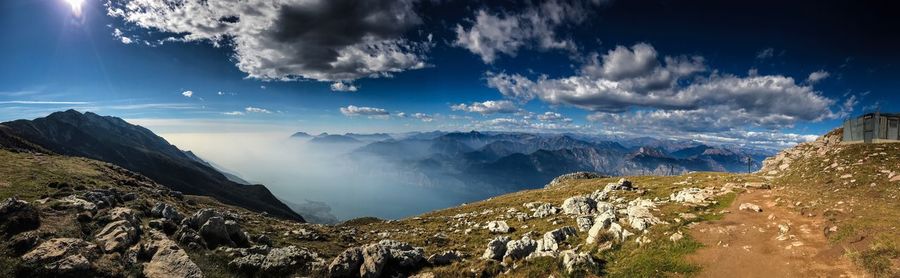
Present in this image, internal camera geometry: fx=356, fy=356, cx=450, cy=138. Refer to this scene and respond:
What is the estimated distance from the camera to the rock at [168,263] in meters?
22.8

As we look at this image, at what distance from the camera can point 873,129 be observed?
170 feet

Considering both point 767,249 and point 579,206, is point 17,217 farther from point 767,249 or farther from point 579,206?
point 579,206

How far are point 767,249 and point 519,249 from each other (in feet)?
54.6

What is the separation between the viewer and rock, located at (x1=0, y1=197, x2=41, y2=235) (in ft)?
77.0

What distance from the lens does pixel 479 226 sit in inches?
1946

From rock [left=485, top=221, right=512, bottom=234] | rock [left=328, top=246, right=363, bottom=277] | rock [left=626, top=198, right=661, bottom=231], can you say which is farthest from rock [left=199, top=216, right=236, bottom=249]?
rock [left=626, top=198, right=661, bottom=231]

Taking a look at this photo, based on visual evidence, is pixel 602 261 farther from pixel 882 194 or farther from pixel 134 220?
pixel 134 220

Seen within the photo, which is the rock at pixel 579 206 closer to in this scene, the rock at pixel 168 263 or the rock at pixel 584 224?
the rock at pixel 584 224

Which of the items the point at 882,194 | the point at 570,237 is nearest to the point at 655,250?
the point at 570,237

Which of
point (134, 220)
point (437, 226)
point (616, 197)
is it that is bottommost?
point (437, 226)

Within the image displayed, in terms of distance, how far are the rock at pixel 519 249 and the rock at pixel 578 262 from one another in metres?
3.81

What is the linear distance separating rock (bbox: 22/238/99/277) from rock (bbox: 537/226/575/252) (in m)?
29.0

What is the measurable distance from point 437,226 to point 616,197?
1122 inches

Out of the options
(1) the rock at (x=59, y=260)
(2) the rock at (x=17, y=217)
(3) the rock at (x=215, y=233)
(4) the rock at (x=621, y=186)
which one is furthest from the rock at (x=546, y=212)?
(2) the rock at (x=17, y=217)
